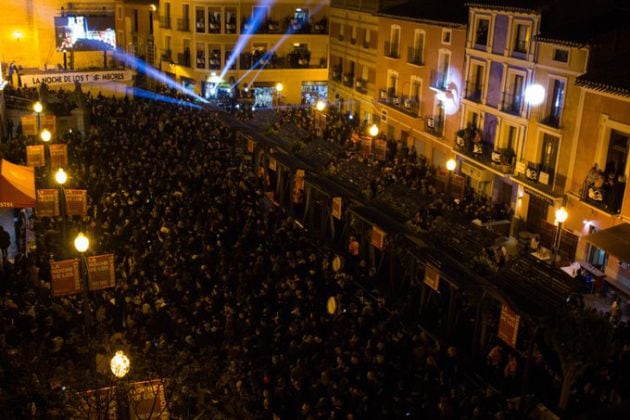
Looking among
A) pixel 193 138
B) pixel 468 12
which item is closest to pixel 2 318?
pixel 193 138

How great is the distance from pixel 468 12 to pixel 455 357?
2118cm

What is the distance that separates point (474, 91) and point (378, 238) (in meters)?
13.7

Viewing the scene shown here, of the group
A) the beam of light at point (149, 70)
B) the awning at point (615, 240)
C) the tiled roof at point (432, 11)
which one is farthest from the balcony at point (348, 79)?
the awning at point (615, 240)

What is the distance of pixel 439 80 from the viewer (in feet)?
108

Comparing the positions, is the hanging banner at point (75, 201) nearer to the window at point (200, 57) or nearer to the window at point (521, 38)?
the window at point (521, 38)

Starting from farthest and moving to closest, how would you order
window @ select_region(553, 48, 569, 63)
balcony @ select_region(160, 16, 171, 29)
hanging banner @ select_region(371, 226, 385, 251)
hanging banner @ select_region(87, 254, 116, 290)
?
balcony @ select_region(160, 16, 171, 29) → window @ select_region(553, 48, 569, 63) → hanging banner @ select_region(371, 226, 385, 251) → hanging banner @ select_region(87, 254, 116, 290)

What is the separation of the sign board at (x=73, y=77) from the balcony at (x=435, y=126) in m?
15.6

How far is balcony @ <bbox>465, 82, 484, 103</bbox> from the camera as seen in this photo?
97.2ft

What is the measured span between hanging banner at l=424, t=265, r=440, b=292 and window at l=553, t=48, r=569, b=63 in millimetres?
11526

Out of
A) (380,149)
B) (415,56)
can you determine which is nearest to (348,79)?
(415,56)

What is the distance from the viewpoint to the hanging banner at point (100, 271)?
14633mm

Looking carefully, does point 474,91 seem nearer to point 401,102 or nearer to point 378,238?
point 401,102

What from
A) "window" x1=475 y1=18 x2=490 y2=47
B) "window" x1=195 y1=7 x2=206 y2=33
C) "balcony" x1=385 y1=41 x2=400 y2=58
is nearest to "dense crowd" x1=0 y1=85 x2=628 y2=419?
"window" x1=475 y1=18 x2=490 y2=47

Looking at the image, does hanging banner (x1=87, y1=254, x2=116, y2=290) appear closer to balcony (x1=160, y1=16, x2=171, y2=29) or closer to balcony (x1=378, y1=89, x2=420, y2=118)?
balcony (x1=378, y1=89, x2=420, y2=118)
